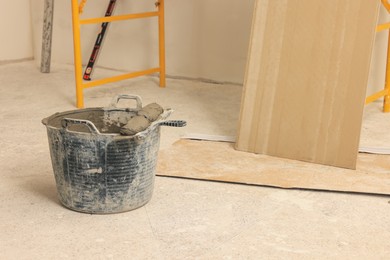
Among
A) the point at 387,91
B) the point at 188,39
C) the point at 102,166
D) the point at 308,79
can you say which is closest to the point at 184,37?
the point at 188,39

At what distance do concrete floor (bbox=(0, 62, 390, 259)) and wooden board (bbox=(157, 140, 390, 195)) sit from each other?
0.06 m

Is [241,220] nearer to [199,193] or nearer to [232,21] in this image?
[199,193]

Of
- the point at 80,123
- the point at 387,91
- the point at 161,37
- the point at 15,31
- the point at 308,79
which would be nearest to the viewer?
the point at 80,123

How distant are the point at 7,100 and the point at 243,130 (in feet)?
5.07

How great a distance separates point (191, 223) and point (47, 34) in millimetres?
2577

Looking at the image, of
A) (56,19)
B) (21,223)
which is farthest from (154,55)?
(21,223)

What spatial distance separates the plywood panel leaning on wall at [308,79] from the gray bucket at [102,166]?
74 centimetres

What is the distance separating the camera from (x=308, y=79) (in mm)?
2734

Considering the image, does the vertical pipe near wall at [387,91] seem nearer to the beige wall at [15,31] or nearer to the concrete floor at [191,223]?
the concrete floor at [191,223]

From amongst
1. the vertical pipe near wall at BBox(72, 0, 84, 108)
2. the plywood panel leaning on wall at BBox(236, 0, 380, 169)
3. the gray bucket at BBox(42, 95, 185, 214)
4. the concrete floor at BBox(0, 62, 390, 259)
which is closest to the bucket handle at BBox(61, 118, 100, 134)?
the gray bucket at BBox(42, 95, 185, 214)

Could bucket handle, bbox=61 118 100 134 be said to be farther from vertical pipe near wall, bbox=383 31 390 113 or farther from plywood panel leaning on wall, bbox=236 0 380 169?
vertical pipe near wall, bbox=383 31 390 113

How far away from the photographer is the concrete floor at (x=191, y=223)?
1.89 meters

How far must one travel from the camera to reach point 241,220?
212cm

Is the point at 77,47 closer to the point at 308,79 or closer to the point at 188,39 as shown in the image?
the point at 188,39
